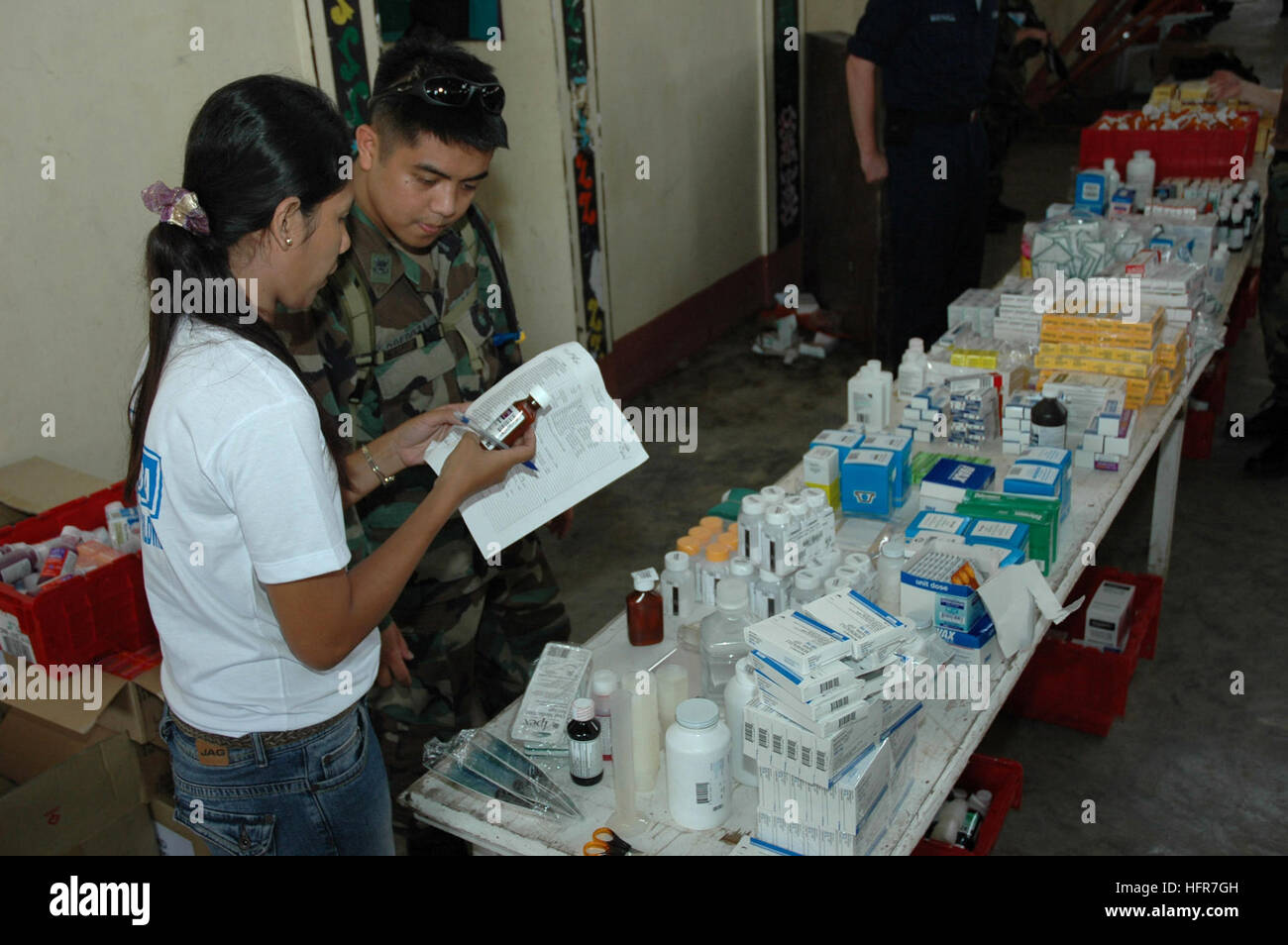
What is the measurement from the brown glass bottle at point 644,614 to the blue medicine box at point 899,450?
0.71 metres

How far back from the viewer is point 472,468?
1.80 metres

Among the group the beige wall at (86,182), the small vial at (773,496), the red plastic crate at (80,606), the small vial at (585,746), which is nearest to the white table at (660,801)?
the small vial at (585,746)

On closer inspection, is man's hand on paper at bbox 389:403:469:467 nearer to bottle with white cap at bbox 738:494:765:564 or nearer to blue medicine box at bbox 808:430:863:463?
bottle with white cap at bbox 738:494:765:564

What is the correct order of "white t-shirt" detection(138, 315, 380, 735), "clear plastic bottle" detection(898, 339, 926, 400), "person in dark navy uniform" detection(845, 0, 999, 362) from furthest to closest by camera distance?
"person in dark navy uniform" detection(845, 0, 999, 362) → "clear plastic bottle" detection(898, 339, 926, 400) → "white t-shirt" detection(138, 315, 380, 735)

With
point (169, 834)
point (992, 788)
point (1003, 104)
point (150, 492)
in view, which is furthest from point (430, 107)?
point (1003, 104)

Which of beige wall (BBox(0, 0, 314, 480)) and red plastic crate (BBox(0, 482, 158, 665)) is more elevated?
beige wall (BBox(0, 0, 314, 480))

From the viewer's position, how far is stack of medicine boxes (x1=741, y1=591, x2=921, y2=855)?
1626mm

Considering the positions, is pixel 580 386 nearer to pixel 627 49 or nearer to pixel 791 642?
pixel 791 642

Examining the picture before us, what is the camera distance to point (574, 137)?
4.96m

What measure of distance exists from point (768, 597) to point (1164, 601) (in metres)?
2.28

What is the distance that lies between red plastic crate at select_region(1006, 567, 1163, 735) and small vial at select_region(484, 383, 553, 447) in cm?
190

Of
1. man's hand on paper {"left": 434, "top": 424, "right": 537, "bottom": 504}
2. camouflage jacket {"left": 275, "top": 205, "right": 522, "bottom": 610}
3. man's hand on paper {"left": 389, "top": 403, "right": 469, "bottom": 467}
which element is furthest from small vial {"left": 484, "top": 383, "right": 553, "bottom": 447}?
camouflage jacket {"left": 275, "top": 205, "right": 522, "bottom": 610}

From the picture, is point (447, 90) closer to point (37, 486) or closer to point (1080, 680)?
point (37, 486)

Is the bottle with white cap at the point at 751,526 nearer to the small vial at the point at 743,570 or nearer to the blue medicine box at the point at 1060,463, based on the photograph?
the small vial at the point at 743,570
